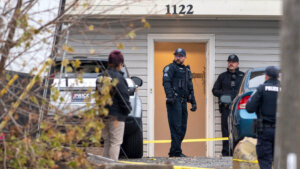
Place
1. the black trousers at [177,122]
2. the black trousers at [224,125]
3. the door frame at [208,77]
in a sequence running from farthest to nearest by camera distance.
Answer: the door frame at [208,77], the black trousers at [224,125], the black trousers at [177,122]

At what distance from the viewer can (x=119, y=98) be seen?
9297mm

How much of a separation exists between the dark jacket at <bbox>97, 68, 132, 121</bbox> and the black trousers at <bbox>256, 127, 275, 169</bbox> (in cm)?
168

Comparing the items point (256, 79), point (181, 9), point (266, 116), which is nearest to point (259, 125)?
point (266, 116)

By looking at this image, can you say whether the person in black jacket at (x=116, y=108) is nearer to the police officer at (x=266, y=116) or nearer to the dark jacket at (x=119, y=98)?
the dark jacket at (x=119, y=98)

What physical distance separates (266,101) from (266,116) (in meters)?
0.18

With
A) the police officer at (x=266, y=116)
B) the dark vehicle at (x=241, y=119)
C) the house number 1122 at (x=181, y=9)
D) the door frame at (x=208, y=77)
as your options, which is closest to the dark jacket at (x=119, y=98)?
the police officer at (x=266, y=116)

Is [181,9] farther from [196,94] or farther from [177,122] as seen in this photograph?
[177,122]

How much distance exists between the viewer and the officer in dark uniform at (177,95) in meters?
12.9

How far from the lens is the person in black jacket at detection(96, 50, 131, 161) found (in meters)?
9.29

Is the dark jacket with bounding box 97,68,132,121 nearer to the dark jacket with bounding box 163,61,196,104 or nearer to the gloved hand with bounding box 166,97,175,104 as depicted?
the gloved hand with bounding box 166,97,175,104

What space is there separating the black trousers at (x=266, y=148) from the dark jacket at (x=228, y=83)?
5.37 meters

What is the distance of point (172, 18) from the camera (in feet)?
51.8

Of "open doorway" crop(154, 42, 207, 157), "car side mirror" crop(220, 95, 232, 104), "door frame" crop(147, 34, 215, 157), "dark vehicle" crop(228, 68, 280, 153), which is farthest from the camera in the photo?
"open doorway" crop(154, 42, 207, 157)

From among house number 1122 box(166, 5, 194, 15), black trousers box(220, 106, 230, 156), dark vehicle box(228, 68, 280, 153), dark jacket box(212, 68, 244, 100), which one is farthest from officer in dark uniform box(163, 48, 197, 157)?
house number 1122 box(166, 5, 194, 15)
